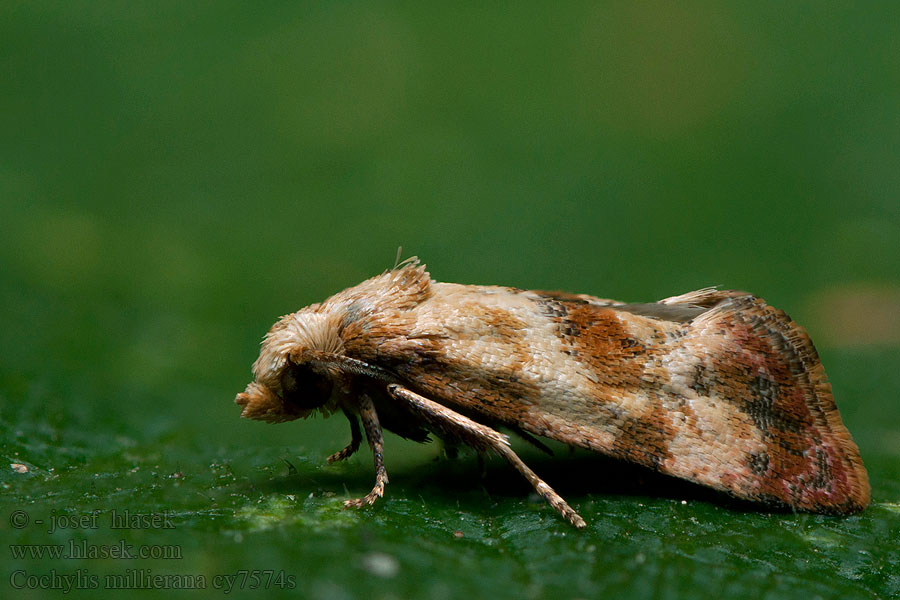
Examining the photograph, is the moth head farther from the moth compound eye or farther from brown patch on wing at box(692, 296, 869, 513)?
brown patch on wing at box(692, 296, 869, 513)

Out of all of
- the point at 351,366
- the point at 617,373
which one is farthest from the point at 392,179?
the point at 617,373

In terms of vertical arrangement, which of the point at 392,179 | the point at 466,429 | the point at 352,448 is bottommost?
the point at 352,448

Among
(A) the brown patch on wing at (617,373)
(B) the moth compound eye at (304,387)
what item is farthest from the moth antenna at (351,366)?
(A) the brown patch on wing at (617,373)

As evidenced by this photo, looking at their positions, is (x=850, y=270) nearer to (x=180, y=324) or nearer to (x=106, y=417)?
(x=180, y=324)

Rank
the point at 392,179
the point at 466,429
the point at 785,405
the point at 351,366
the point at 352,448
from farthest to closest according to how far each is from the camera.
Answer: the point at 392,179, the point at 352,448, the point at 785,405, the point at 351,366, the point at 466,429

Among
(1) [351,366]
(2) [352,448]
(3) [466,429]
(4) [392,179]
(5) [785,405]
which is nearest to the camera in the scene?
(3) [466,429]

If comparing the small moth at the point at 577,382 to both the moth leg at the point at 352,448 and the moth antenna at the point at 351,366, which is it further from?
the moth leg at the point at 352,448

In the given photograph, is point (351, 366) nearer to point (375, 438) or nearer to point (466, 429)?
point (375, 438)
